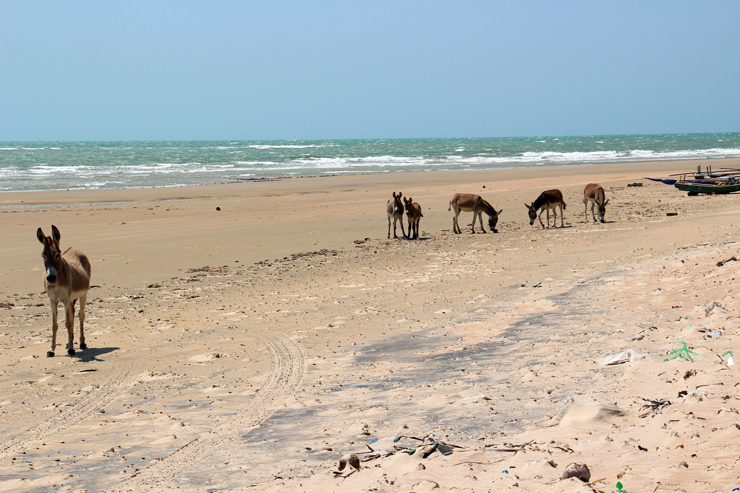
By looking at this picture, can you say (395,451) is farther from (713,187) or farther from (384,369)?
(713,187)

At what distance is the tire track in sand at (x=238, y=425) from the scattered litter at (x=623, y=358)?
2875mm

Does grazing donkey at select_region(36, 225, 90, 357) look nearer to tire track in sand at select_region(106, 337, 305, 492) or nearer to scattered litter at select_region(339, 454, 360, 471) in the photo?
tire track in sand at select_region(106, 337, 305, 492)

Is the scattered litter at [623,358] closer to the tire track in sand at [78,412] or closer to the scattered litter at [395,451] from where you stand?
the scattered litter at [395,451]

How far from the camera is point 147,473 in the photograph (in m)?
4.83

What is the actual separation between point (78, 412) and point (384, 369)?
9.59ft

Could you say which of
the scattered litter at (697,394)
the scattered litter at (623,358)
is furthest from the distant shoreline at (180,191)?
the scattered litter at (697,394)

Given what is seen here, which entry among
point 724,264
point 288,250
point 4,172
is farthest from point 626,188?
point 4,172

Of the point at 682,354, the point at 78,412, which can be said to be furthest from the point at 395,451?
the point at 78,412

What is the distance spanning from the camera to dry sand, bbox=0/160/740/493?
4363 millimetres

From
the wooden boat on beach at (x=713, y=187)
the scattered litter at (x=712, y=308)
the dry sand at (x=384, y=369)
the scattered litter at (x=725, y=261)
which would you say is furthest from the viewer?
the wooden boat on beach at (x=713, y=187)

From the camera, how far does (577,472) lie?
12.4 ft

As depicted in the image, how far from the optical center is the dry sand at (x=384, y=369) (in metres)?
4.36

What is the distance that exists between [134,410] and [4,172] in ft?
162

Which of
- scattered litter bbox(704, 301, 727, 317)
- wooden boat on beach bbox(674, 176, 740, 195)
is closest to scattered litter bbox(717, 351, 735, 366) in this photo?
scattered litter bbox(704, 301, 727, 317)
